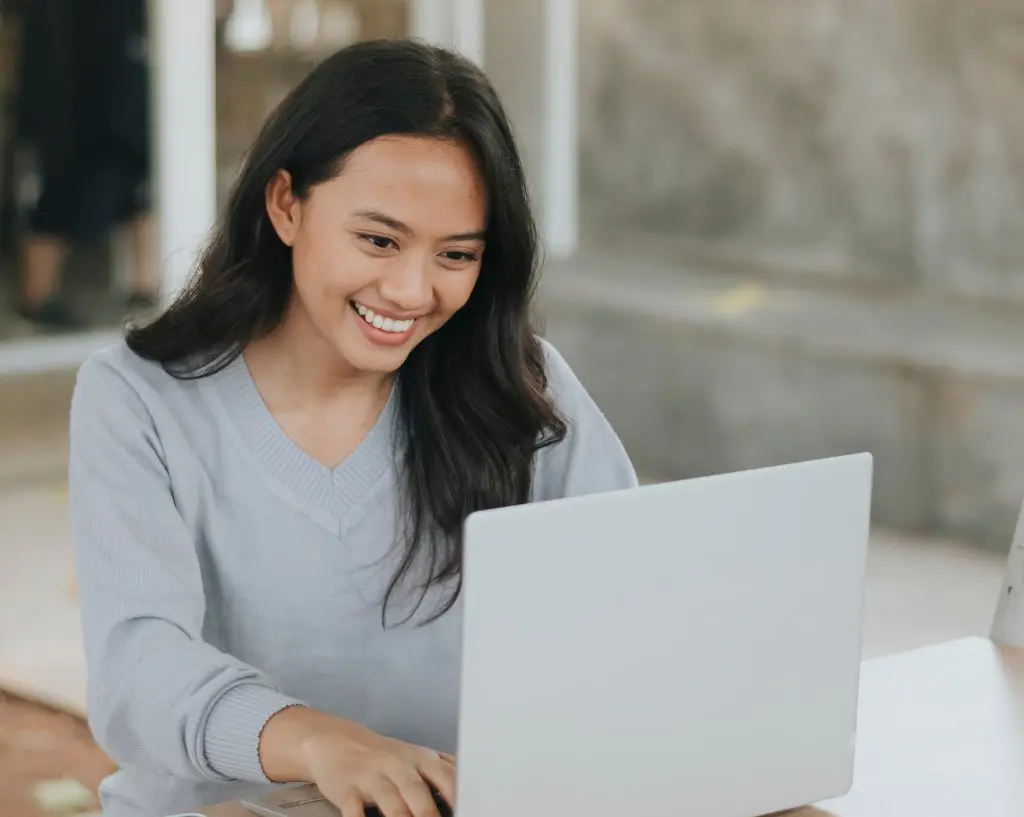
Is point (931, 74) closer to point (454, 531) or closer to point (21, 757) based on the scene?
point (21, 757)

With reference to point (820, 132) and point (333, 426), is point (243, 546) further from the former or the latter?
point (820, 132)

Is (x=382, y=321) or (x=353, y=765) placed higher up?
(x=382, y=321)

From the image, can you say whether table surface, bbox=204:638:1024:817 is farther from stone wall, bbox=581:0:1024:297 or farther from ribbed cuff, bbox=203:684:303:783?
stone wall, bbox=581:0:1024:297

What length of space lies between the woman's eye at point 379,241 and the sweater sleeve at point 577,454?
25 centimetres

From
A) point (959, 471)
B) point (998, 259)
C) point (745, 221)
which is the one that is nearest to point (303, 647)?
point (959, 471)

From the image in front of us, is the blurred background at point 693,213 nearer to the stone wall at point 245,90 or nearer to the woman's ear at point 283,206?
the stone wall at point 245,90

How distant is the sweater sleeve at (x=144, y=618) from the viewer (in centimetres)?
133

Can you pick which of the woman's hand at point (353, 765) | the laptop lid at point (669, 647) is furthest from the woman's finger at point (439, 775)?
the laptop lid at point (669, 647)

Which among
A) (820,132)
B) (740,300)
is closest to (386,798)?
(740,300)

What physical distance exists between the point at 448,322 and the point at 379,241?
184 millimetres

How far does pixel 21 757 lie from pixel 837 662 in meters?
2.09

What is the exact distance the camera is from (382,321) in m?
1.54

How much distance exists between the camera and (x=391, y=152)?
59.4 inches

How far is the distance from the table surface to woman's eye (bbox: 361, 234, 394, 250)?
1.74ft
